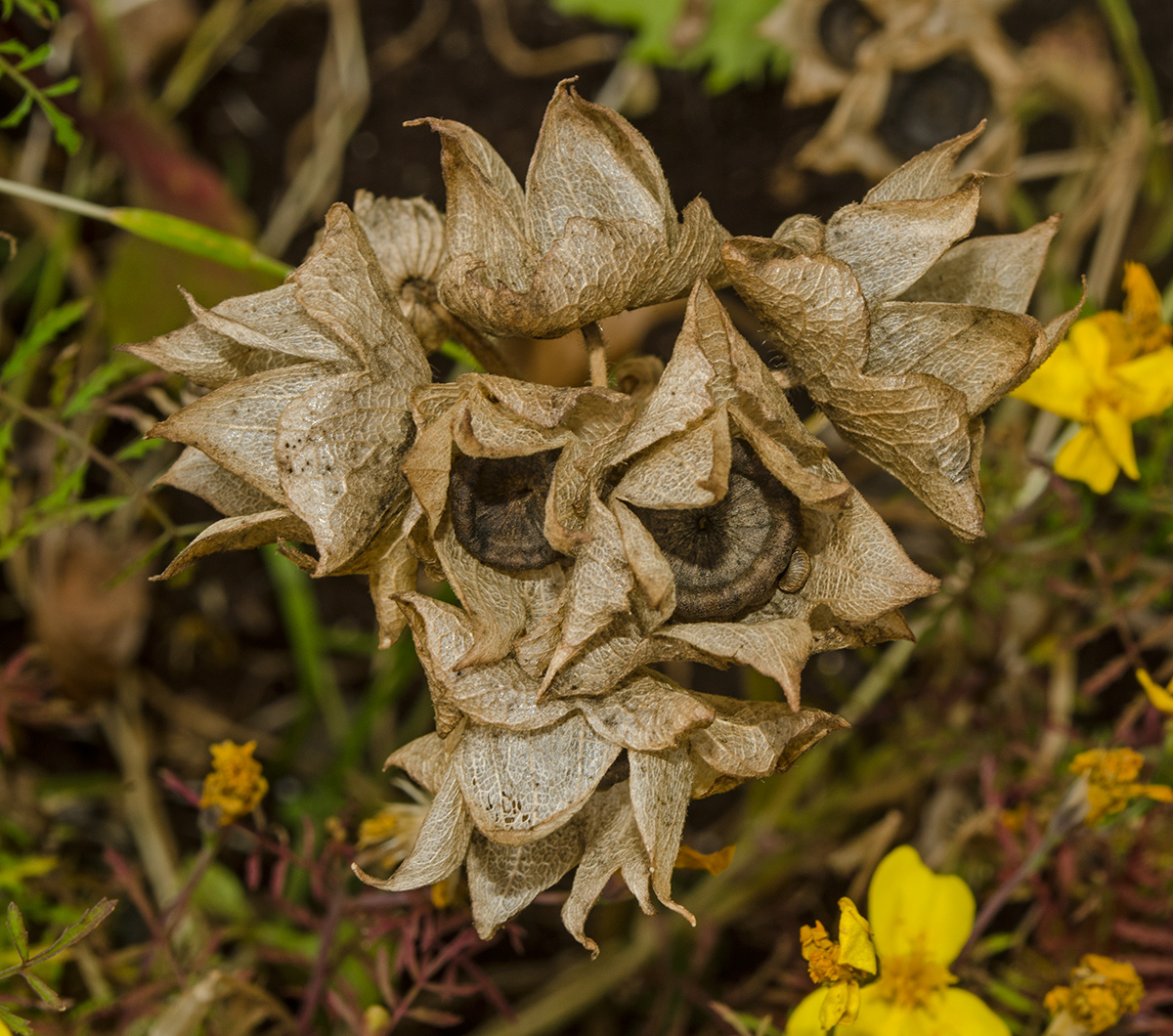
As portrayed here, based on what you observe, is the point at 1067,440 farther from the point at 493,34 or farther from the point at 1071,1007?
the point at 493,34

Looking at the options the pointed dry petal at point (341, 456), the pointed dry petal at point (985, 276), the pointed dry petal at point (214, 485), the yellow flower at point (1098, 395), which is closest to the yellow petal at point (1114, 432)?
the yellow flower at point (1098, 395)

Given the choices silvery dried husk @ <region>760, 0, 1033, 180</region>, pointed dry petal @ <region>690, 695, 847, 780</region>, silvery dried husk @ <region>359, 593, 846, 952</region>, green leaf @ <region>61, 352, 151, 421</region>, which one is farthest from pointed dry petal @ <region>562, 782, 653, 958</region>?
silvery dried husk @ <region>760, 0, 1033, 180</region>

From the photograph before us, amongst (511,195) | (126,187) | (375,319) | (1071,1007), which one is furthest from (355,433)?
(126,187)

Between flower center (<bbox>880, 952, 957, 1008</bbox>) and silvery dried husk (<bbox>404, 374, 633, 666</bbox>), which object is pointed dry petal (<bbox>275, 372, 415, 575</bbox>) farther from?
flower center (<bbox>880, 952, 957, 1008</bbox>)

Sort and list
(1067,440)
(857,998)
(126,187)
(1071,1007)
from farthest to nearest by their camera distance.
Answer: (126,187), (1067,440), (1071,1007), (857,998)

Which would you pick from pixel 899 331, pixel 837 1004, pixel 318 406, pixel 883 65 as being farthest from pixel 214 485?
pixel 883 65

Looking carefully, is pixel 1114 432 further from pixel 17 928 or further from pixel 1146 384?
pixel 17 928
